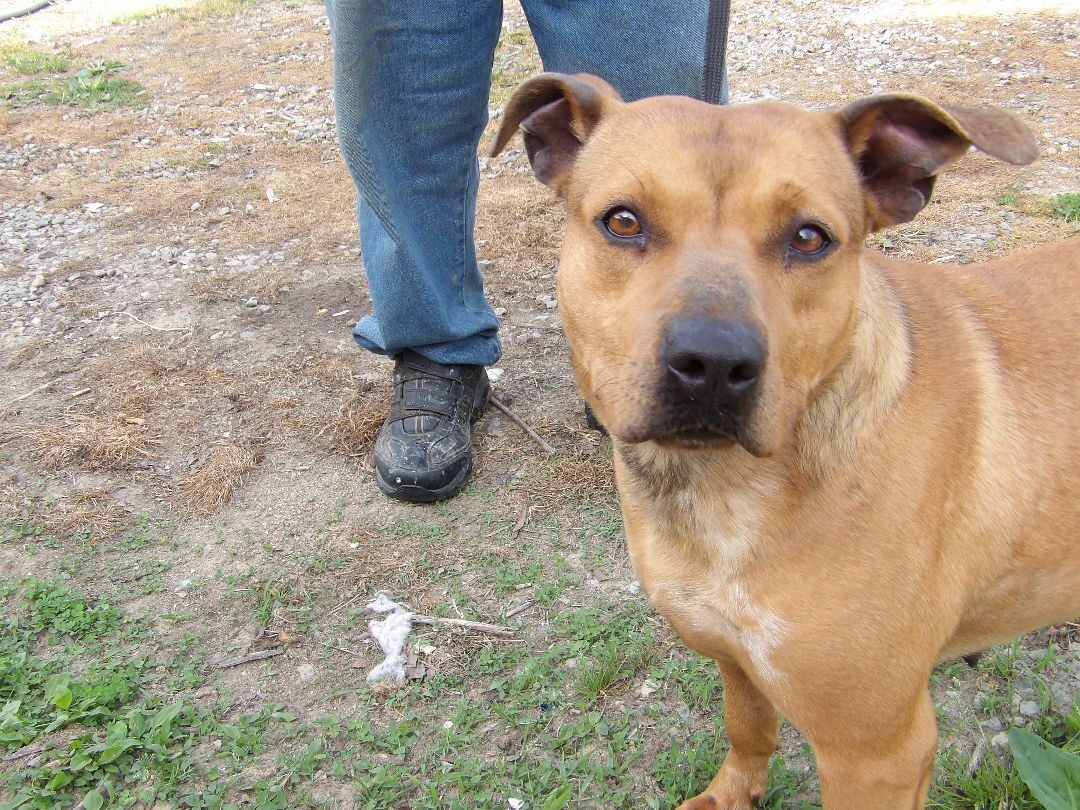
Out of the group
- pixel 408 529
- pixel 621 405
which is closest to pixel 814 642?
pixel 621 405

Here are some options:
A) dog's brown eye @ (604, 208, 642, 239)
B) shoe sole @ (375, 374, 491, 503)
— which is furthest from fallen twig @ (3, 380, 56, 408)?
dog's brown eye @ (604, 208, 642, 239)

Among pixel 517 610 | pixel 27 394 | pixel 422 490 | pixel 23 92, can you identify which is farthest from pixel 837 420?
pixel 23 92

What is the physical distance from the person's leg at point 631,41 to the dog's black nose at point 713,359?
66.4 inches

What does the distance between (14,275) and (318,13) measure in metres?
8.08

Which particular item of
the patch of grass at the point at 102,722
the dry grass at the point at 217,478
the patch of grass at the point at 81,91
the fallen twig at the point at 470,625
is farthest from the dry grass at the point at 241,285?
the patch of grass at the point at 81,91

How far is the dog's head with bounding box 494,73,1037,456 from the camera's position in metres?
1.85

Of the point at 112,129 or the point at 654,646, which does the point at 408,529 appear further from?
the point at 112,129

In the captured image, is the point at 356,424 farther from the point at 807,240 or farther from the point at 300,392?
the point at 807,240

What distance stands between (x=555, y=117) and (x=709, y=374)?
1.10 metres

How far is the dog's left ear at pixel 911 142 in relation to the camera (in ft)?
6.54

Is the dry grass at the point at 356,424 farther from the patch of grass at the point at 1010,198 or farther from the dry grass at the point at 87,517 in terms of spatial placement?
the patch of grass at the point at 1010,198

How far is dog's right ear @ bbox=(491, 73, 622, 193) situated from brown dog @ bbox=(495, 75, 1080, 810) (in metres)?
0.01

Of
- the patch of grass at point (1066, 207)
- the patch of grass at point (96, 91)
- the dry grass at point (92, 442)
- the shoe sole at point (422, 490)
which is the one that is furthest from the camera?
the patch of grass at point (96, 91)

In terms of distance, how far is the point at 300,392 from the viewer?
4426 millimetres
